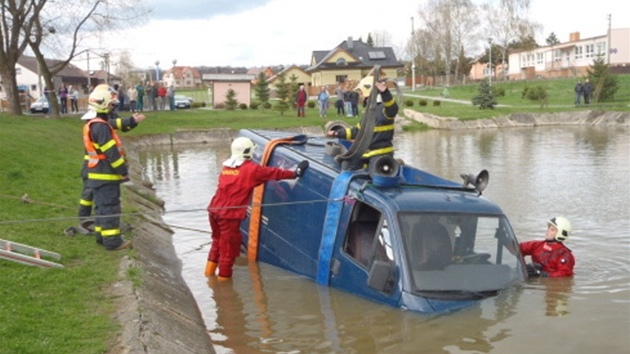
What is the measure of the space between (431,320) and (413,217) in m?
1.10

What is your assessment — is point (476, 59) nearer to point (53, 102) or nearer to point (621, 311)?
point (53, 102)

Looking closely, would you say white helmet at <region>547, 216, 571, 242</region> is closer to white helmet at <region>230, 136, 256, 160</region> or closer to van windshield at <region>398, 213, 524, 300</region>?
van windshield at <region>398, 213, 524, 300</region>

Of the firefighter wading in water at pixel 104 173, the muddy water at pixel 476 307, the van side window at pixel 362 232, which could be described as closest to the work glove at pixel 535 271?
the muddy water at pixel 476 307

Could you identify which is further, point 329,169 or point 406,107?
point 406,107

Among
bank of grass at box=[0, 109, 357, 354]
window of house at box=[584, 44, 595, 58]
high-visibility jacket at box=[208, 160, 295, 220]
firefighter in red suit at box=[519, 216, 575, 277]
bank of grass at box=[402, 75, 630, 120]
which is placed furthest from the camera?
window of house at box=[584, 44, 595, 58]

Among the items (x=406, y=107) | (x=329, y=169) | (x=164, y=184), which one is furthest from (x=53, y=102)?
(x=329, y=169)

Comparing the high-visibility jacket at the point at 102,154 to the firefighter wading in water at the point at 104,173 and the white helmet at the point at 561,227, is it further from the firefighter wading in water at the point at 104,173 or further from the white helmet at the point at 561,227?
the white helmet at the point at 561,227

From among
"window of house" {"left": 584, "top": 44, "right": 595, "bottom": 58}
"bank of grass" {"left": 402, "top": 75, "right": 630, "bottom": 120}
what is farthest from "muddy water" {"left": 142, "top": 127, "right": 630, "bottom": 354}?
"window of house" {"left": 584, "top": 44, "right": 595, "bottom": 58}

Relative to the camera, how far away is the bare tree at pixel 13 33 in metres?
33.5

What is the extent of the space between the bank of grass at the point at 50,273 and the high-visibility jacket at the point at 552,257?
484 cm

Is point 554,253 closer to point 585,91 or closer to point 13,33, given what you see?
point 13,33

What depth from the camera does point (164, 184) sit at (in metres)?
20.4

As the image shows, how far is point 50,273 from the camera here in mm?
8023

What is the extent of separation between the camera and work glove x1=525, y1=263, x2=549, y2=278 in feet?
30.0
